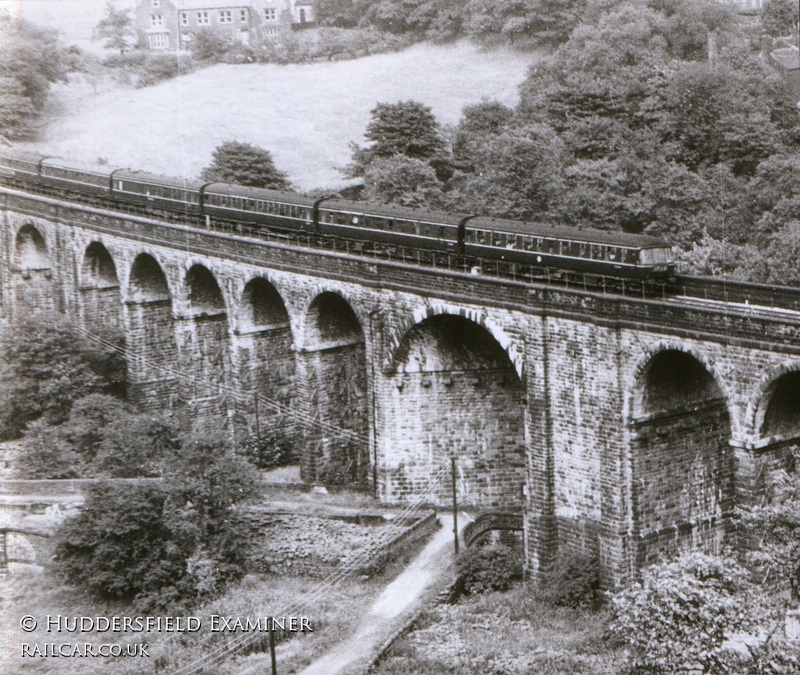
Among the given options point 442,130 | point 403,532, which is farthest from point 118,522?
point 442,130

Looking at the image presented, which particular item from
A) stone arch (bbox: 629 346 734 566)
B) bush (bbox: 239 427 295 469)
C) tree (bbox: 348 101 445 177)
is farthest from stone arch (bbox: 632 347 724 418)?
tree (bbox: 348 101 445 177)

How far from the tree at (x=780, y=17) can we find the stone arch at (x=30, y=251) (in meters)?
39.2

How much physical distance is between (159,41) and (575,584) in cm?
7463

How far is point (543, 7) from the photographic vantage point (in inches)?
2544

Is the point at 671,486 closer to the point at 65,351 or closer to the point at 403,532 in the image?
the point at 403,532

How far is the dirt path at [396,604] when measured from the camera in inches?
1078

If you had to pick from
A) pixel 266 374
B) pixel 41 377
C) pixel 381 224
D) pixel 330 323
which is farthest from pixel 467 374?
pixel 41 377

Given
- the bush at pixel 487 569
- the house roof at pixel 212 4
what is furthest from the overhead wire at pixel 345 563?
the house roof at pixel 212 4

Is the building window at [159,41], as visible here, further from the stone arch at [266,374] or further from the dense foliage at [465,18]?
the stone arch at [266,374]

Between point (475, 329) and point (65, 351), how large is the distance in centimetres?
1934

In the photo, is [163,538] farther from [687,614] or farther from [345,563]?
[687,614]

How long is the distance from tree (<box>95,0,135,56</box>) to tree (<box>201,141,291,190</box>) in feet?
90.7

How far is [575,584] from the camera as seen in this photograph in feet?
96.8

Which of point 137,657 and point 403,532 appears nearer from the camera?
point 137,657
